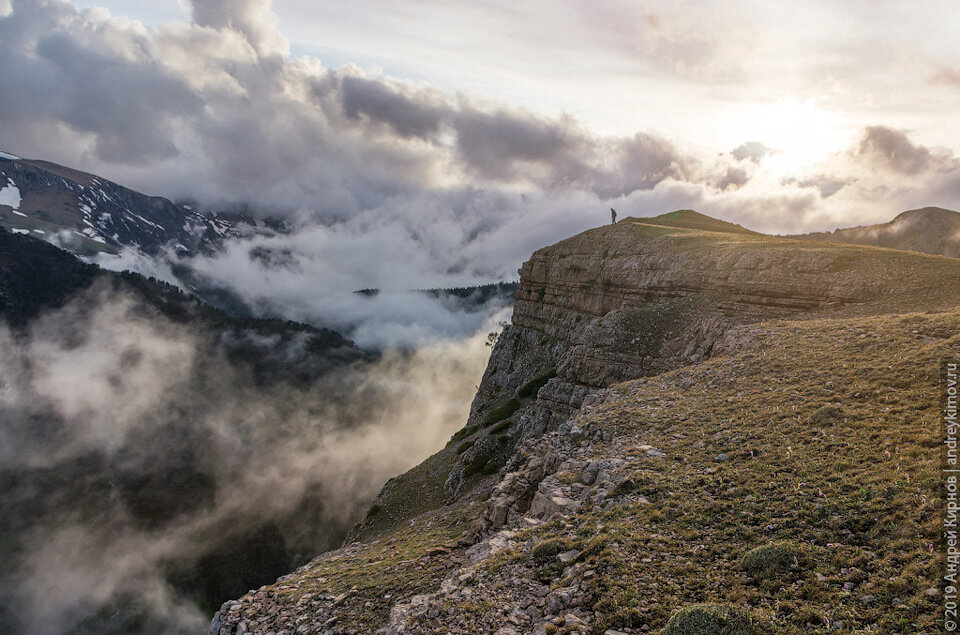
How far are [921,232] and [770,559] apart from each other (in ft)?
722

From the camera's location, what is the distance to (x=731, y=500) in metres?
13.6

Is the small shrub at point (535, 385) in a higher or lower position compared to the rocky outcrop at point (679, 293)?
lower

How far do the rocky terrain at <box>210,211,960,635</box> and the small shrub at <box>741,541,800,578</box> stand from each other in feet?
0.14

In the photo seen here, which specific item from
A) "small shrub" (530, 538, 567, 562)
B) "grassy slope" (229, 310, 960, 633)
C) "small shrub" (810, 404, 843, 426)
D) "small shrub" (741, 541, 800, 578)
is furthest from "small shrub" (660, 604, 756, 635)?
"small shrub" (810, 404, 843, 426)

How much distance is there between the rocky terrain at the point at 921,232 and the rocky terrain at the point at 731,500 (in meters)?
143

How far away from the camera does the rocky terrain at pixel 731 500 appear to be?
33.1ft

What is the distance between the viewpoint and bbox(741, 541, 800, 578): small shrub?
10430 mm

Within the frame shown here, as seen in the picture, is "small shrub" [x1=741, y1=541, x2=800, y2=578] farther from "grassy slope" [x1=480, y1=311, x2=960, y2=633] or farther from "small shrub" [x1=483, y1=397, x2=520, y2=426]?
"small shrub" [x1=483, y1=397, x2=520, y2=426]

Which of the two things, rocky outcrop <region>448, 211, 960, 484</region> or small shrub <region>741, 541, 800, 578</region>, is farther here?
rocky outcrop <region>448, 211, 960, 484</region>

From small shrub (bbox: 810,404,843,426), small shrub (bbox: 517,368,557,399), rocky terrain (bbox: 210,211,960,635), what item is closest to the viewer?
rocky terrain (bbox: 210,211,960,635)

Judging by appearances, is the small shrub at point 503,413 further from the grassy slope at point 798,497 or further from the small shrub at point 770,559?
the small shrub at point 770,559

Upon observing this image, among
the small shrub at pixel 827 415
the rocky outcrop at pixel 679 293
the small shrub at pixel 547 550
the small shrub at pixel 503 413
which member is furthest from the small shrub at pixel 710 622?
the small shrub at pixel 503 413

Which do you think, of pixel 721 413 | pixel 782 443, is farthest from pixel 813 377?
pixel 782 443

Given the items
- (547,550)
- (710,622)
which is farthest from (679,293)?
(710,622)
